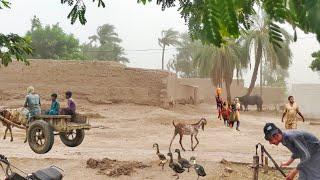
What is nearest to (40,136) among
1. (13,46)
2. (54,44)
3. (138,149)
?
(138,149)

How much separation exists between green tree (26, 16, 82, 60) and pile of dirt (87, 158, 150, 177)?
31232 millimetres

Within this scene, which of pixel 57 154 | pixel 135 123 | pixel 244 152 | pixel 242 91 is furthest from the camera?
pixel 242 91

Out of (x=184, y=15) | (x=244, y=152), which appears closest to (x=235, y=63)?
(x=244, y=152)

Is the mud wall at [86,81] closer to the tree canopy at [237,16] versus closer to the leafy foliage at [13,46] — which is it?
the leafy foliage at [13,46]

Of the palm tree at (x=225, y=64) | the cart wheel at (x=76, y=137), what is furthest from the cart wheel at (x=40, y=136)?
the palm tree at (x=225, y=64)

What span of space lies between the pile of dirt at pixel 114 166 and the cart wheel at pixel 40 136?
995mm

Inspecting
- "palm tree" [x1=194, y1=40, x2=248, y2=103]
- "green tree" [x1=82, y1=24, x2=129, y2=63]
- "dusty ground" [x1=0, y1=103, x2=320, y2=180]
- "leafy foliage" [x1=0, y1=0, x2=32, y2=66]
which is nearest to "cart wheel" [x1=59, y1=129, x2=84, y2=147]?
"dusty ground" [x1=0, y1=103, x2=320, y2=180]

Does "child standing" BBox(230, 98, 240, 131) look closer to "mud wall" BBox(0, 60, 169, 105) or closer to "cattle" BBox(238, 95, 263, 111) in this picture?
"mud wall" BBox(0, 60, 169, 105)

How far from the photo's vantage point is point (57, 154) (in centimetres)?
1266

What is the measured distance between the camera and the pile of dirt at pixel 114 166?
10969 mm

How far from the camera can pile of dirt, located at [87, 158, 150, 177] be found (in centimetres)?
1097

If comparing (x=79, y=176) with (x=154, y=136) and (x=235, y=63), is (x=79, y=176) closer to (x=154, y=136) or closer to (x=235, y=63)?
(x=154, y=136)

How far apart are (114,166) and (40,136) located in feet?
6.00

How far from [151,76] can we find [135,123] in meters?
5.98
